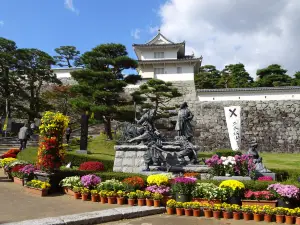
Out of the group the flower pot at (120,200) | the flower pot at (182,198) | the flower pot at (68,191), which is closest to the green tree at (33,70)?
the flower pot at (68,191)

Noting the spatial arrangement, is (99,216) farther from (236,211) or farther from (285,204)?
(285,204)

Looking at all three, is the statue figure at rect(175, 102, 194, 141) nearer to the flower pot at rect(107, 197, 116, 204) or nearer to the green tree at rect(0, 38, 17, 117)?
the flower pot at rect(107, 197, 116, 204)

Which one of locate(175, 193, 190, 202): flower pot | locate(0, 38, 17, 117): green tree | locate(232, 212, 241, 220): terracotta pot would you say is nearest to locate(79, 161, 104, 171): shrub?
locate(175, 193, 190, 202): flower pot

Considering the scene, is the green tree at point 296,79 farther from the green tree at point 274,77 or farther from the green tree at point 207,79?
the green tree at point 207,79

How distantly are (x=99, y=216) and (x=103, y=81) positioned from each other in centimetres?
1696

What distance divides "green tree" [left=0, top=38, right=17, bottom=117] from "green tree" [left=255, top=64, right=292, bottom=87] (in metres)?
28.0

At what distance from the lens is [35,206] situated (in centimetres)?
675

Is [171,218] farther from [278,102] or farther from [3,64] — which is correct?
[3,64]

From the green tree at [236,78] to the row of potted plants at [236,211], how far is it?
105ft

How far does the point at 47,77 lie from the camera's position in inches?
1096

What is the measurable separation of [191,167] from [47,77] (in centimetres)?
2174

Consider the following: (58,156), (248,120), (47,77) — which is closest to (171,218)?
(58,156)

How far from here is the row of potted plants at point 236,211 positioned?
19.6ft

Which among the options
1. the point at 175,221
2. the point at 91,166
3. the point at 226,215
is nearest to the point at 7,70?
the point at 91,166
